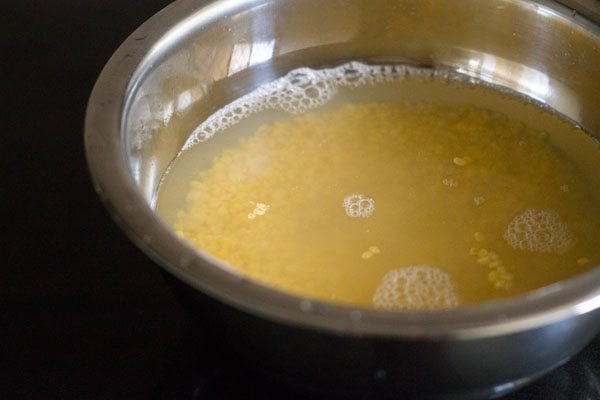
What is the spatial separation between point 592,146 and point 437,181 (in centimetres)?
25

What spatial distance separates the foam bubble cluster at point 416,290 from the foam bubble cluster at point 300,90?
0.37 metres

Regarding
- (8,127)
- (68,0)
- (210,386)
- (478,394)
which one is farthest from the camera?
(68,0)

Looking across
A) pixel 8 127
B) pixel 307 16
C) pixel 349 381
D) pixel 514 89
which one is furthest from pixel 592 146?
pixel 8 127

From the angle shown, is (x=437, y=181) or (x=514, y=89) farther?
(x=514, y=89)

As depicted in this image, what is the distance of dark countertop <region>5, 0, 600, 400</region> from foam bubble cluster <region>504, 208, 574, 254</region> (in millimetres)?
133

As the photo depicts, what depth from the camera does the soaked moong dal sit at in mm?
1005

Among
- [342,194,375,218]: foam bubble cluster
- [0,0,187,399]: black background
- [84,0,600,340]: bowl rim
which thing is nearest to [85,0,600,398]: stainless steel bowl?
[84,0,600,340]: bowl rim

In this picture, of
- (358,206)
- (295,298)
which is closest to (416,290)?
(358,206)

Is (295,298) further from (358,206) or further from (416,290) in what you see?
(358,206)

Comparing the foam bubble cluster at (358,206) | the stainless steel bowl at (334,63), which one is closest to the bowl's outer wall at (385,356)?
the stainless steel bowl at (334,63)

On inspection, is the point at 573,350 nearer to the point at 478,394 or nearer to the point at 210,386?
the point at 478,394

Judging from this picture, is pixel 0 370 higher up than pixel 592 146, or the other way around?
pixel 592 146

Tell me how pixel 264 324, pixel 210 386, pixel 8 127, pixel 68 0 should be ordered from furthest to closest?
1. pixel 68 0
2. pixel 8 127
3. pixel 210 386
4. pixel 264 324

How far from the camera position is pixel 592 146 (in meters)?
1.22
